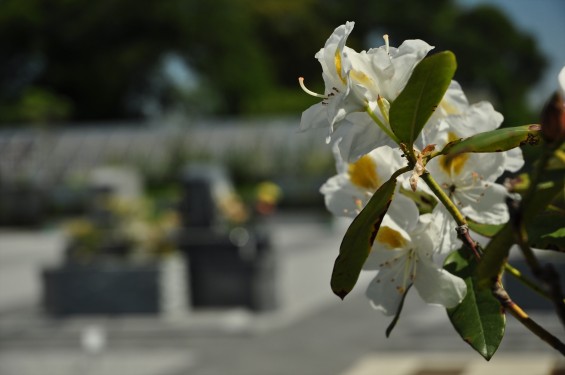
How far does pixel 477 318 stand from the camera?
0.95 metres

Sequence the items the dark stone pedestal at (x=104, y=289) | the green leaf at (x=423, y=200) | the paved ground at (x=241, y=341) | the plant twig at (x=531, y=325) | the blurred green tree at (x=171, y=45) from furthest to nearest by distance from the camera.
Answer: the blurred green tree at (x=171, y=45) → the dark stone pedestal at (x=104, y=289) → the paved ground at (x=241, y=341) → the green leaf at (x=423, y=200) → the plant twig at (x=531, y=325)

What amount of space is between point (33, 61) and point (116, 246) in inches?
1258

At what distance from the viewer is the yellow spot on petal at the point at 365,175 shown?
1074 mm

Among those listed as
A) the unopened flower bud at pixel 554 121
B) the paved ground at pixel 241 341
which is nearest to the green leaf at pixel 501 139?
the unopened flower bud at pixel 554 121

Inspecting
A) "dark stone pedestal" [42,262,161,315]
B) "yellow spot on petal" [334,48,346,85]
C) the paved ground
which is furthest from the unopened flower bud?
"dark stone pedestal" [42,262,161,315]

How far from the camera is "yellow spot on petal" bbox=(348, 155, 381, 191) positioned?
1.07 metres

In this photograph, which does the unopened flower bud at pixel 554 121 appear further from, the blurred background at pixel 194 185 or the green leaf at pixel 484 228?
the green leaf at pixel 484 228

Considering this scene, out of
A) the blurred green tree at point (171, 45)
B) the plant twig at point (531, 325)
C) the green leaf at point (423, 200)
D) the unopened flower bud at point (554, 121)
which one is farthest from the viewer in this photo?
the blurred green tree at point (171, 45)

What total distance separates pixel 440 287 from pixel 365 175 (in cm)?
18

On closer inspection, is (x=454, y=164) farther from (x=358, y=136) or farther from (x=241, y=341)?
(x=241, y=341)

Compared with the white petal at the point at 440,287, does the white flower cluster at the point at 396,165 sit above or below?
above

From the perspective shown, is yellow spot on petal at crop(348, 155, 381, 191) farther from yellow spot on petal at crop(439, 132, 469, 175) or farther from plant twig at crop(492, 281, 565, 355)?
plant twig at crop(492, 281, 565, 355)

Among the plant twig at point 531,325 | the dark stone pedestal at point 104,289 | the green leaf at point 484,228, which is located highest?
the dark stone pedestal at point 104,289

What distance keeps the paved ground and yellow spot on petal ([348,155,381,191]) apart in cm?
401
